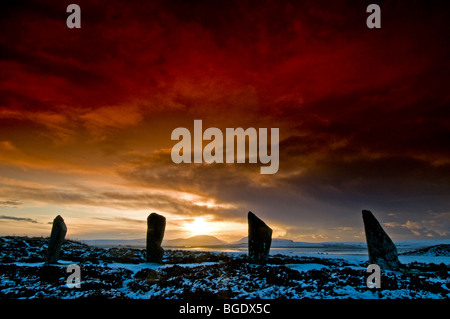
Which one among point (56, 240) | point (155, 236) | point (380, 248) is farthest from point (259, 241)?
point (56, 240)

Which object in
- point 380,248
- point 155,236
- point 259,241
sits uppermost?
point 380,248

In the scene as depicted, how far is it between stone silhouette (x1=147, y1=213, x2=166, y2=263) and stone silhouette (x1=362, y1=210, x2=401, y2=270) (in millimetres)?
18896

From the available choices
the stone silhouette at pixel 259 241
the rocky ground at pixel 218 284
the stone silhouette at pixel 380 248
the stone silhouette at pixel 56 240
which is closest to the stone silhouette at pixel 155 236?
the rocky ground at pixel 218 284

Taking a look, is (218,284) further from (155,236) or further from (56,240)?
(56,240)

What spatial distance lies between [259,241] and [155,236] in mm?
10657

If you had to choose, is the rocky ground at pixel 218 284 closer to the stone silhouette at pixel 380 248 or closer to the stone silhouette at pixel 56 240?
the stone silhouette at pixel 56 240

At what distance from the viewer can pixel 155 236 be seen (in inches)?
1064

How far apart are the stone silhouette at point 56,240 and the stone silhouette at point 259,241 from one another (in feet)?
55.6

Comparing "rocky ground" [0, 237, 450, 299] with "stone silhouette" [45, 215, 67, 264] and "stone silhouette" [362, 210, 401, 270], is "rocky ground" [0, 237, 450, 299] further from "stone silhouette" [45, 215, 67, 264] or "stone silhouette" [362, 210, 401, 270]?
"stone silhouette" [362, 210, 401, 270]

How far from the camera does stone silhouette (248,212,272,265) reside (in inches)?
920

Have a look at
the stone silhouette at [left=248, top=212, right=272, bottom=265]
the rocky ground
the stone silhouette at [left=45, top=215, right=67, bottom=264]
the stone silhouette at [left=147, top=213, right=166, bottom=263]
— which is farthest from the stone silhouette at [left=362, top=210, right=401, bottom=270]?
the stone silhouette at [left=45, top=215, right=67, bottom=264]

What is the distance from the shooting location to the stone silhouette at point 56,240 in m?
23.3
